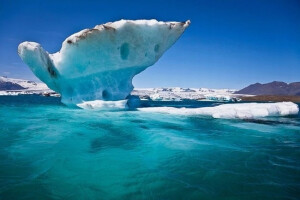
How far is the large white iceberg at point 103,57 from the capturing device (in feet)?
42.4

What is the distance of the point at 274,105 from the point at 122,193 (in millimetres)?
13862

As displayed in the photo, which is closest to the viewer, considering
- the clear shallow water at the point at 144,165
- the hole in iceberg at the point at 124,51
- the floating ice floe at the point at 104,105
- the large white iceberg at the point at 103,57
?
the clear shallow water at the point at 144,165

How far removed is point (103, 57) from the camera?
45.7 ft

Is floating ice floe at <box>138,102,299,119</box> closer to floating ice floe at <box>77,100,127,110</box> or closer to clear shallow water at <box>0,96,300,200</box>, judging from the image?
floating ice floe at <box>77,100,127,110</box>

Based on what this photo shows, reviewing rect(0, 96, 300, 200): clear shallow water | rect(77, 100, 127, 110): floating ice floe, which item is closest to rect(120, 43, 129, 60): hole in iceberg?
rect(77, 100, 127, 110): floating ice floe

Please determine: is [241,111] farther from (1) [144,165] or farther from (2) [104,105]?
(1) [144,165]

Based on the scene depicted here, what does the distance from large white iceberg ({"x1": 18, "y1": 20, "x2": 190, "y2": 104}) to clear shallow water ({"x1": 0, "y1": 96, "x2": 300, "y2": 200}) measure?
6.37 metres

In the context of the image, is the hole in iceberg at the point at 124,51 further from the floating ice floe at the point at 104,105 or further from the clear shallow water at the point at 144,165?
the clear shallow water at the point at 144,165

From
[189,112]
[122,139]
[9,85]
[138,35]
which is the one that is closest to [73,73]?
[138,35]

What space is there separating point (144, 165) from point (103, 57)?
33.2 ft

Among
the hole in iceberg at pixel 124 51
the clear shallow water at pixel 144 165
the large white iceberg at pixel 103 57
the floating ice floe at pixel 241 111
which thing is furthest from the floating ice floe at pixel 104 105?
the clear shallow water at pixel 144 165

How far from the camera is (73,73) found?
47.2ft

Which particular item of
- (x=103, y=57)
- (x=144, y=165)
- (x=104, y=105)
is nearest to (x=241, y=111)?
(x=104, y=105)

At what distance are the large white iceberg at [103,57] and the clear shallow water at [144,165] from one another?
637cm
